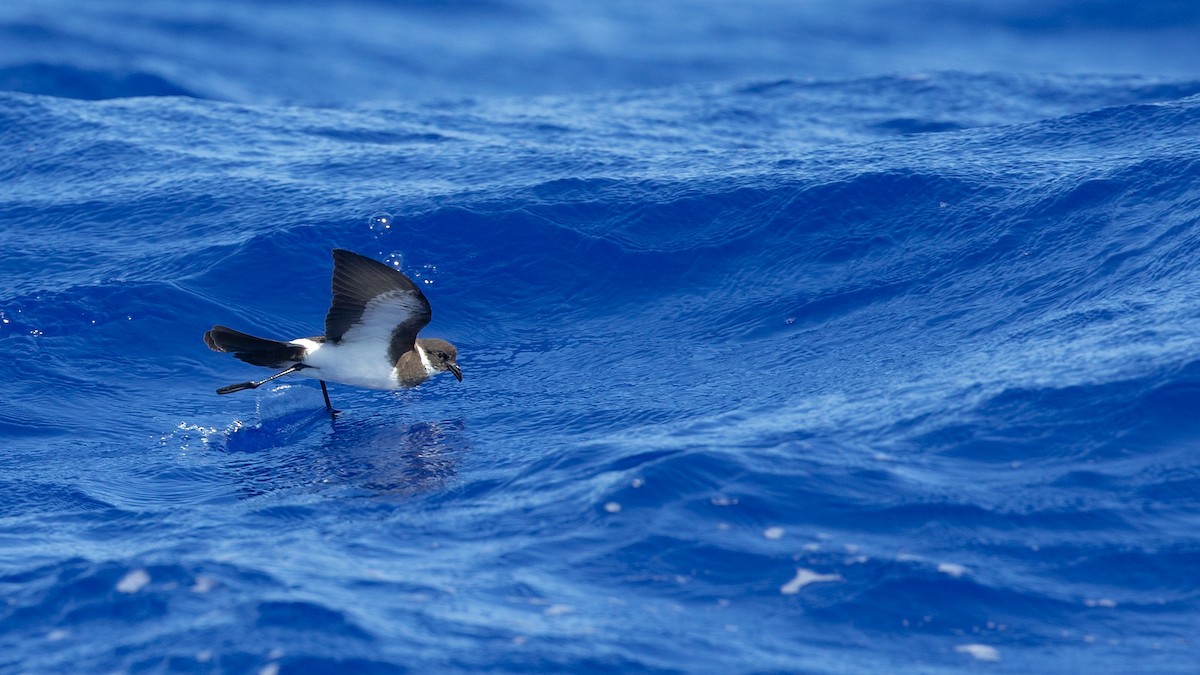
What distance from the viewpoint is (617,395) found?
10266 millimetres

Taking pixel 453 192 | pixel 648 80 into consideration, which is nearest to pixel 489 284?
pixel 453 192

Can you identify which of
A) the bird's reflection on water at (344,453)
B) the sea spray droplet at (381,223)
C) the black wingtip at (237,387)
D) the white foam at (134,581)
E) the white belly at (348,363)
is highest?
the sea spray droplet at (381,223)

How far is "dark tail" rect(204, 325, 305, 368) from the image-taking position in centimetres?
942

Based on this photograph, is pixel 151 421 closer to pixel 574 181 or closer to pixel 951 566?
pixel 574 181

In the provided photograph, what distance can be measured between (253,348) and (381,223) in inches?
154

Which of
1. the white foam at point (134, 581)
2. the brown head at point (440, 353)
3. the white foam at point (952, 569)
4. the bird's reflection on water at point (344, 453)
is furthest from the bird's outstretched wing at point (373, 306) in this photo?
the white foam at point (952, 569)

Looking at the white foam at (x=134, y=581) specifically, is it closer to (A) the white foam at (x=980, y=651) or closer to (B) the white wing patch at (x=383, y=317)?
(B) the white wing patch at (x=383, y=317)

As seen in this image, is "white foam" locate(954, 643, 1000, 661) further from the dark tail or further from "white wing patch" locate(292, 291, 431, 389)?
the dark tail

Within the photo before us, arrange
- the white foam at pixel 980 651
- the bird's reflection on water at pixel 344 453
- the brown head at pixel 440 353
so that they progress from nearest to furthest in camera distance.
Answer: the white foam at pixel 980 651 < the bird's reflection on water at pixel 344 453 < the brown head at pixel 440 353

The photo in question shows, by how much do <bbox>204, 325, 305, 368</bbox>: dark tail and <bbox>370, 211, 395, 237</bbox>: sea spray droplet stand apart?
11.5 ft

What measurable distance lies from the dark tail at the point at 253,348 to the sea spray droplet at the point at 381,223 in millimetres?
3510

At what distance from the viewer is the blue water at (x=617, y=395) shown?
6.80m

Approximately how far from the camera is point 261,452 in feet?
31.8

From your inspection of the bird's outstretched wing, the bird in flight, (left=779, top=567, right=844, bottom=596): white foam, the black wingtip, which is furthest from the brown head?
(left=779, top=567, right=844, bottom=596): white foam
